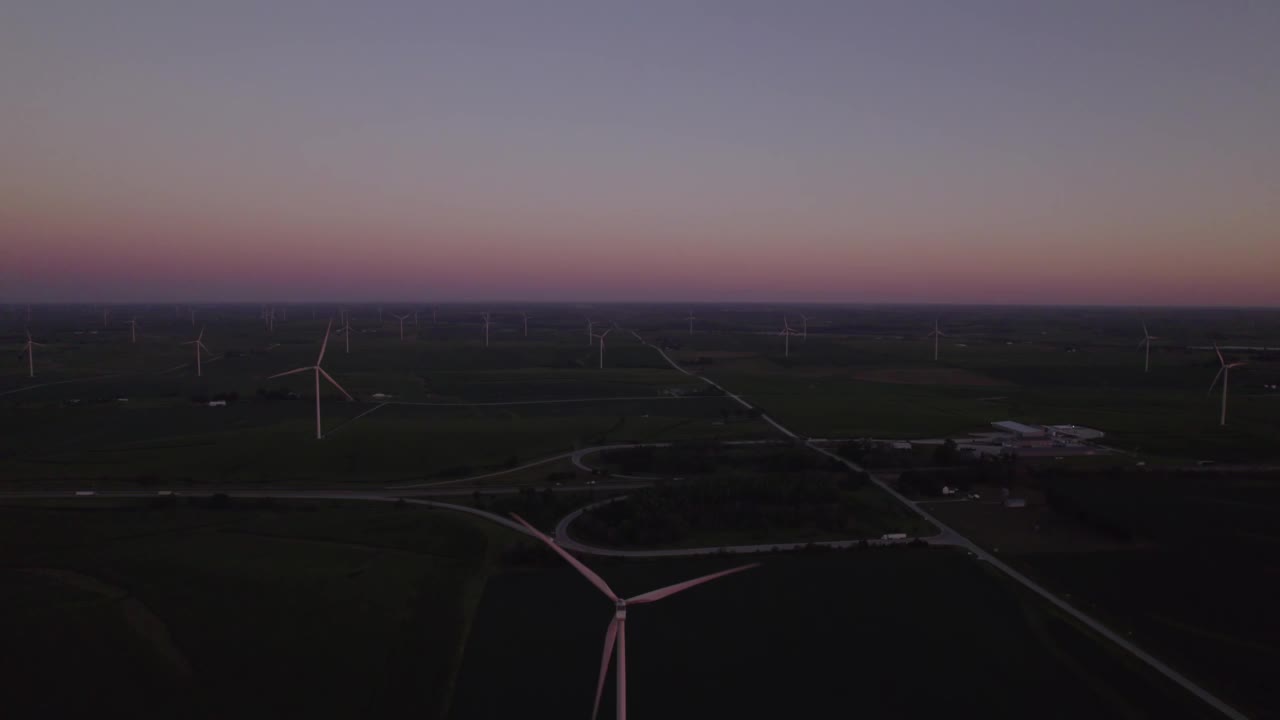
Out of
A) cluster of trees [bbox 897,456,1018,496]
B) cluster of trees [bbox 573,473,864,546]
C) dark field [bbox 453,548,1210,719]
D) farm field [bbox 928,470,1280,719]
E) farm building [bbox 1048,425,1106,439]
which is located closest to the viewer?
dark field [bbox 453,548,1210,719]

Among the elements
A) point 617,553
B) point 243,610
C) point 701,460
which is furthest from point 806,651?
point 701,460

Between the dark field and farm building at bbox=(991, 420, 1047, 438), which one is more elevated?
farm building at bbox=(991, 420, 1047, 438)

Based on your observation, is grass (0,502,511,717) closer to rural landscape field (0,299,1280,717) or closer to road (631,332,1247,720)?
rural landscape field (0,299,1280,717)

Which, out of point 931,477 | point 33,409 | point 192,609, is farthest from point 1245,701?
point 33,409

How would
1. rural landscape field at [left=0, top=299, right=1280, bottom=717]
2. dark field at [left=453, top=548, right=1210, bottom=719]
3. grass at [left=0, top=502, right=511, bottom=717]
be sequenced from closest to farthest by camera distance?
dark field at [left=453, top=548, right=1210, bottom=719] < grass at [left=0, top=502, right=511, bottom=717] < rural landscape field at [left=0, top=299, right=1280, bottom=717]

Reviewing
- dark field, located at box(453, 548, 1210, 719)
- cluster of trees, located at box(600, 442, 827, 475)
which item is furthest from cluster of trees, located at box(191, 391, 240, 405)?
dark field, located at box(453, 548, 1210, 719)

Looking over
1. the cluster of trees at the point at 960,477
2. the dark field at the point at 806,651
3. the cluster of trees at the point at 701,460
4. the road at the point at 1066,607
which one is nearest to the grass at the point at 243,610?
the dark field at the point at 806,651

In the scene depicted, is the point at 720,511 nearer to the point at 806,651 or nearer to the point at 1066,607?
the point at 806,651
